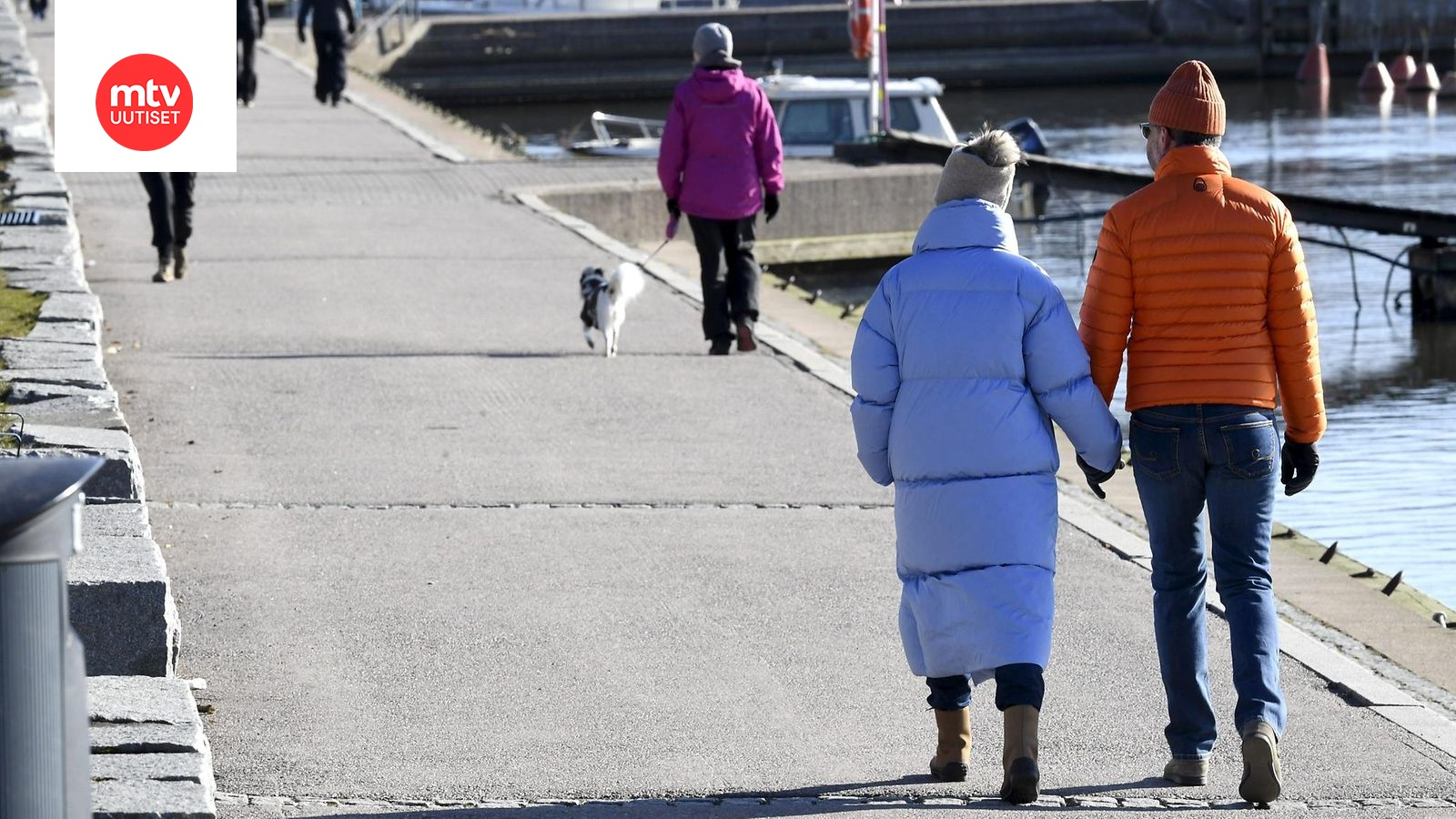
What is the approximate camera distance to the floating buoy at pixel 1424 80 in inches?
1851

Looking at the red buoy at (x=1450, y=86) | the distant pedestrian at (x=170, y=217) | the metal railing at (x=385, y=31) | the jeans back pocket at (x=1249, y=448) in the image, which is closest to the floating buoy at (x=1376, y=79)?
the red buoy at (x=1450, y=86)

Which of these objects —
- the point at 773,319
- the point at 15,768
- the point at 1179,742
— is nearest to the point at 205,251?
the point at 773,319

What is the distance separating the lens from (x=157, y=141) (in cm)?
1444

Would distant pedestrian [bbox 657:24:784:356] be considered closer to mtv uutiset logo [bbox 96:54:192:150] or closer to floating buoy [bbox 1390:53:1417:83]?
mtv uutiset logo [bbox 96:54:192:150]

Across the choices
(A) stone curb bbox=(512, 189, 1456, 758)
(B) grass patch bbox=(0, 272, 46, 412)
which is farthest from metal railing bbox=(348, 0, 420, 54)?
(A) stone curb bbox=(512, 189, 1456, 758)

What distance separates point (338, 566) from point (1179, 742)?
3.05 m

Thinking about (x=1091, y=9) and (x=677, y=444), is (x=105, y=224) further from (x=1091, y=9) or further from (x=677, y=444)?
(x=1091, y=9)

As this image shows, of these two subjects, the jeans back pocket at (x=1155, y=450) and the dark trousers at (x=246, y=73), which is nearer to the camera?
the jeans back pocket at (x=1155, y=450)

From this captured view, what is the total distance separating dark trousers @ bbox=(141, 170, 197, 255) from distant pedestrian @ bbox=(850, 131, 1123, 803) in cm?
861

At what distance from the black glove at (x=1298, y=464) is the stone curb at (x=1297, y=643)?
866 millimetres

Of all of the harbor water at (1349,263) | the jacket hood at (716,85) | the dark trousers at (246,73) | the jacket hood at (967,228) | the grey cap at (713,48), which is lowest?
the harbor water at (1349,263)

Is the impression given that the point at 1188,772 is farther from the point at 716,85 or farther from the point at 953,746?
the point at 716,85

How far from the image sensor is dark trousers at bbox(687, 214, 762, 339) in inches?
427

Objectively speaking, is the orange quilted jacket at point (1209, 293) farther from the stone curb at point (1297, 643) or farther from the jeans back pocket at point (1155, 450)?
the stone curb at point (1297, 643)
